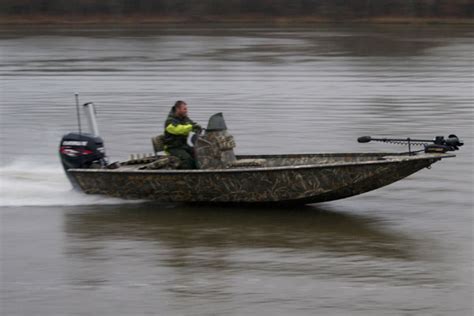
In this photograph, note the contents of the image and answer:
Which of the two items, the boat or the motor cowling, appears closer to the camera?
the boat

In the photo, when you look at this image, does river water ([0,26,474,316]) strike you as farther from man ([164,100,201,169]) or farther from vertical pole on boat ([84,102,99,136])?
vertical pole on boat ([84,102,99,136])

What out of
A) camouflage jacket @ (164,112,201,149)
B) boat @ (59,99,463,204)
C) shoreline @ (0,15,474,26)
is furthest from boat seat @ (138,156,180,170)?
shoreline @ (0,15,474,26)

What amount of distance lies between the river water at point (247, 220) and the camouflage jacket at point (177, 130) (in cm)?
80

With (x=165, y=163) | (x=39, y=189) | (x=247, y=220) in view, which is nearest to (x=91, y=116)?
(x=39, y=189)

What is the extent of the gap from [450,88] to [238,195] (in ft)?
42.8

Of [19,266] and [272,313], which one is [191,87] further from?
[272,313]

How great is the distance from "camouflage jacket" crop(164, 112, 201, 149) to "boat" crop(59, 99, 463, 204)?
0.42ft

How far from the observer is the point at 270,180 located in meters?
12.5

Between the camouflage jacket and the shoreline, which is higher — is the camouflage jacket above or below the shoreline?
below

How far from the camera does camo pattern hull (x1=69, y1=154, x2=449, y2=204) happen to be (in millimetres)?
12133

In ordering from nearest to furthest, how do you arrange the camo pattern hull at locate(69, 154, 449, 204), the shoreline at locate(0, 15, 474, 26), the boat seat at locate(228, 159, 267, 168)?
the camo pattern hull at locate(69, 154, 449, 204) < the boat seat at locate(228, 159, 267, 168) < the shoreline at locate(0, 15, 474, 26)

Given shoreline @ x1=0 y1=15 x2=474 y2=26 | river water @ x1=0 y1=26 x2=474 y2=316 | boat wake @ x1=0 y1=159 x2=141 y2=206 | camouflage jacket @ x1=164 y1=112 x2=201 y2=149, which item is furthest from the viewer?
shoreline @ x1=0 y1=15 x2=474 y2=26

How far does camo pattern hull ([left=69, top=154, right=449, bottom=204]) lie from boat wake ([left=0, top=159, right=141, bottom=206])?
17cm

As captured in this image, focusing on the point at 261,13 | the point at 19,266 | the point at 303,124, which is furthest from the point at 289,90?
the point at 261,13
